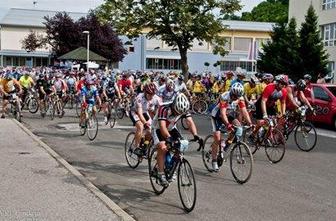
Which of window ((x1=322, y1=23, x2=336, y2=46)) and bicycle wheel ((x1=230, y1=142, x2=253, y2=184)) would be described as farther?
window ((x1=322, y1=23, x2=336, y2=46))

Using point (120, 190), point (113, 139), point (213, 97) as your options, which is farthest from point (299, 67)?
point (120, 190)

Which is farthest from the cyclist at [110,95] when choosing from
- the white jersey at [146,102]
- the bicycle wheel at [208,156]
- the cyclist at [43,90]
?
the white jersey at [146,102]

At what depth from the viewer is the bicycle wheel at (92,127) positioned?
1505 centimetres

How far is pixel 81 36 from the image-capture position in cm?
6569

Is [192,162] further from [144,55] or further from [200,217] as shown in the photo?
[144,55]

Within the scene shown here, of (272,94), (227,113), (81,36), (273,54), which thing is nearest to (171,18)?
(273,54)

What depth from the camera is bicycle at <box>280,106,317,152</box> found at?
13227 millimetres

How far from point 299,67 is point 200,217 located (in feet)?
92.8

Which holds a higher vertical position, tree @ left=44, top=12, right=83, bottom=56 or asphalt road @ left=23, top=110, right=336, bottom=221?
tree @ left=44, top=12, right=83, bottom=56

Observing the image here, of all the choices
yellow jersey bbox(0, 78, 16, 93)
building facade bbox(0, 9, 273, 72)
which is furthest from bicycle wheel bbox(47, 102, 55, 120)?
building facade bbox(0, 9, 273, 72)

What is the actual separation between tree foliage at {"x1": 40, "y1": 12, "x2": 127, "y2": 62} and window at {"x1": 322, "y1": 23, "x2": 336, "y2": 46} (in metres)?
28.4

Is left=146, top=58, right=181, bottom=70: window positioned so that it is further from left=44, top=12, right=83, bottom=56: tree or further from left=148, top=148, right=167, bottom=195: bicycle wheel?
left=148, top=148, right=167, bottom=195: bicycle wheel

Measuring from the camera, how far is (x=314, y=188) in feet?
29.9

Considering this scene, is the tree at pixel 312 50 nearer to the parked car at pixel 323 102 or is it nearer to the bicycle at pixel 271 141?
the parked car at pixel 323 102
